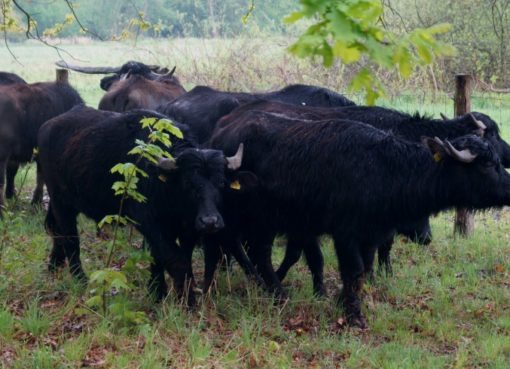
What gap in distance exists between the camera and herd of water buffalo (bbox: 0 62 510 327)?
7359mm

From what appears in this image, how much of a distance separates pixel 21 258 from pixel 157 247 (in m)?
1.55

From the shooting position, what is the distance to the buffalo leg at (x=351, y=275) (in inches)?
290

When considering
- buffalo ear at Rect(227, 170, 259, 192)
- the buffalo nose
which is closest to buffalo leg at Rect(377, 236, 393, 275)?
buffalo ear at Rect(227, 170, 259, 192)

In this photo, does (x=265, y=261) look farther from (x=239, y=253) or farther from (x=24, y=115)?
(x=24, y=115)

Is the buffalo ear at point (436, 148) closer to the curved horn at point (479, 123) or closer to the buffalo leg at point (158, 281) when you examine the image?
the curved horn at point (479, 123)

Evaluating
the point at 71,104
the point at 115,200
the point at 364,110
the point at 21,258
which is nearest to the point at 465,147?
the point at 364,110

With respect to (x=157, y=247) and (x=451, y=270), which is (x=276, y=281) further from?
(x=451, y=270)

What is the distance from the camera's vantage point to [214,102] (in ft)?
34.5

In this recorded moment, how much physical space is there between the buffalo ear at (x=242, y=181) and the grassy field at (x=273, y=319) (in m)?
0.96

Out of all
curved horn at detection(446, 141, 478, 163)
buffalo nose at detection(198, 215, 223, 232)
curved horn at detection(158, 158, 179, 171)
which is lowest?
buffalo nose at detection(198, 215, 223, 232)

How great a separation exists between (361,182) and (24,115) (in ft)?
19.9

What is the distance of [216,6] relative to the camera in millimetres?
38188

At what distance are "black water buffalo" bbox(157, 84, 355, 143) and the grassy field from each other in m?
1.71

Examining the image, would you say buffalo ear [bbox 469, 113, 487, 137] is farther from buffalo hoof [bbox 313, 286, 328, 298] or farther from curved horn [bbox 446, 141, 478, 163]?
buffalo hoof [bbox 313, 286, 328, 298]
